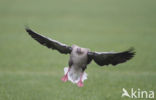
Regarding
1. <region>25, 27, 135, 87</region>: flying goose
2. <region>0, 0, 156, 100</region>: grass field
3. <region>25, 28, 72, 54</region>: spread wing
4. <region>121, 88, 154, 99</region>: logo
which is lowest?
<region>0, 0, 156, 100</region>: grass field

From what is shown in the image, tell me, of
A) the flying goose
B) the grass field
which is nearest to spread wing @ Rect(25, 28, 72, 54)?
the flying goose

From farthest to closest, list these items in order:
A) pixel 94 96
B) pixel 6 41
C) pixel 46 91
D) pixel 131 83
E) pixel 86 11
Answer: pixel 86 11 → pixel 6 41 → pixel 131 83 → pixel 46 91 → pixel 94 96

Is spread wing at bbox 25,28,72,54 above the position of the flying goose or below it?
above

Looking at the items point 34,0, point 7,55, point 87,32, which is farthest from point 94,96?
point 34,0

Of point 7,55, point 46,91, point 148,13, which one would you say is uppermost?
point 46,91

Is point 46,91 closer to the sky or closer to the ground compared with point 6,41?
closer to the sky

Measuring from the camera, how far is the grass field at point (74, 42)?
9.51 meters

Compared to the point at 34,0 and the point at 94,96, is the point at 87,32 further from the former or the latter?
the point at 34,0

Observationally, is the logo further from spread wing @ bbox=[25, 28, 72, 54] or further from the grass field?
spread wing @ bbox=[25, 28, 72, 54]

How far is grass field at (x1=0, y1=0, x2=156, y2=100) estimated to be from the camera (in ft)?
31.2

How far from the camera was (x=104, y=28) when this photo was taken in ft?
95.6

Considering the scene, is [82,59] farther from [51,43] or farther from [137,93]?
[137,93]

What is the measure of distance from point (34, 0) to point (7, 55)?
103 ft

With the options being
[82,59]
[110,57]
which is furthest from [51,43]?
[110,57]
